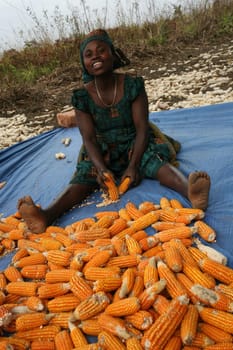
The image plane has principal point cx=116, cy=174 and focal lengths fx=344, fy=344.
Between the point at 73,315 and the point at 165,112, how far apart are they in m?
3.43

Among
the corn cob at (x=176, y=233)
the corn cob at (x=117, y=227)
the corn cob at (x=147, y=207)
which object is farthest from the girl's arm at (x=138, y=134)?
the corn cob at (x=176, y=233)

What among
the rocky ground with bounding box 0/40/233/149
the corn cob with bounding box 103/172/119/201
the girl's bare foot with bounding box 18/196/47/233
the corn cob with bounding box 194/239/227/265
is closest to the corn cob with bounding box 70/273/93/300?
the corn cob with bounding box 194/239/227/265

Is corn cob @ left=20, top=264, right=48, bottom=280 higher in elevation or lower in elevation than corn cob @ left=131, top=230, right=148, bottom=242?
lower

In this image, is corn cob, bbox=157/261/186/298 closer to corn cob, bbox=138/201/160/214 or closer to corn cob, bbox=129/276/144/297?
corn cob, bbox=129/276/144/297

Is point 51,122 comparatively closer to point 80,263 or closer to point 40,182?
point 40,182

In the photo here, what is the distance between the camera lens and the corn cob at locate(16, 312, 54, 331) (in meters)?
1.72

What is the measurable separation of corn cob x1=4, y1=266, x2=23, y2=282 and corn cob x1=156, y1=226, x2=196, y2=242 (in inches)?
34.9

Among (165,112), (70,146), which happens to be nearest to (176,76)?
(165,112)

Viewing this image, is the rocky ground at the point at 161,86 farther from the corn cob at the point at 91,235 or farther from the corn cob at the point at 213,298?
the corn cob at the point at 213,298

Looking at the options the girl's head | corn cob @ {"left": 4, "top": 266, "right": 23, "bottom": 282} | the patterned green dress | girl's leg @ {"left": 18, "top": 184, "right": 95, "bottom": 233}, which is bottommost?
corn cob @ {"left": 4, "top": 266, "right": 23, "bottom": 282}

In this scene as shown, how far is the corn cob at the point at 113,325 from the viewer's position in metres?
1.56

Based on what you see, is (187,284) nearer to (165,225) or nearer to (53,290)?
(165,225)

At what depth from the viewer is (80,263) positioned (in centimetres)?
199

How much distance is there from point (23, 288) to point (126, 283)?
2.03ft
